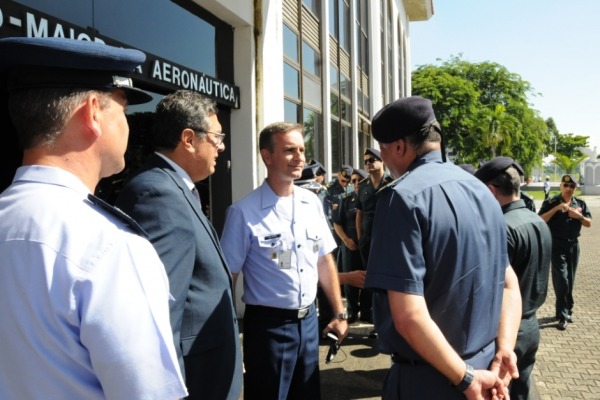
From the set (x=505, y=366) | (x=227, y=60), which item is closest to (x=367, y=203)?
(x=227, y=60)

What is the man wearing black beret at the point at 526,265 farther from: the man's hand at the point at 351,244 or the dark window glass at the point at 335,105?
the dark window glass at the point at 335,105

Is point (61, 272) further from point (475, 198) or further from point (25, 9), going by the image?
point (25, 9)

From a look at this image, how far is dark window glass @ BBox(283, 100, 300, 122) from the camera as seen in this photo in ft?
26.3

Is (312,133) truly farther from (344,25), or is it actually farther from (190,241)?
(190,241)

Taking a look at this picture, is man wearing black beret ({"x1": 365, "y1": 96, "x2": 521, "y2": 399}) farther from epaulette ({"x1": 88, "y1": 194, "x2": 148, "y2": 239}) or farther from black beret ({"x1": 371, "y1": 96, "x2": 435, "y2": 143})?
epaulette ({"x1": 88, "y1": 194, "x2": 148, "y2": 239})

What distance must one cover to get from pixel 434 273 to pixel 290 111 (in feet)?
22.4

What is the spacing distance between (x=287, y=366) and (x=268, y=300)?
0.38 m

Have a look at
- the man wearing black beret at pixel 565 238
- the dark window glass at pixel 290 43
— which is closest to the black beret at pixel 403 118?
the man wearing black beret at pixel 565 238

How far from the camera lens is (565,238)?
6570 millimetres

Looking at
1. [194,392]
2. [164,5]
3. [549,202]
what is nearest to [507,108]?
[549,202]

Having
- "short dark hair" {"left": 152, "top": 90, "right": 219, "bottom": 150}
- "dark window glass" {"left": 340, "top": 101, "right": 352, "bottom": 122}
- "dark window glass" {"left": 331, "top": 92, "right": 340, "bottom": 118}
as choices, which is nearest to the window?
"dark window glass" {"left": 331, "top": 92, "right": 340, "bottom": 118}

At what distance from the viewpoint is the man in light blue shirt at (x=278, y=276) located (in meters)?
2.80

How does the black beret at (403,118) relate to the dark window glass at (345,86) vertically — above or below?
below

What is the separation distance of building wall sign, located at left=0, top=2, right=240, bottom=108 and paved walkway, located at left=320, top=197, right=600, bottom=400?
3135 mm
